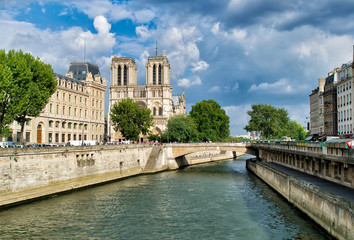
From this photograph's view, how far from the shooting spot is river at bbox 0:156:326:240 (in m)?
A: 22.5

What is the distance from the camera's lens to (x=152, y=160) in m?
62.0

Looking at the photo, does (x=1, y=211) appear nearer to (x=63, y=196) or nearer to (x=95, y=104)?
(x=63, y=196)

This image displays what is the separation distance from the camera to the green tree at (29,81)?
3634cm

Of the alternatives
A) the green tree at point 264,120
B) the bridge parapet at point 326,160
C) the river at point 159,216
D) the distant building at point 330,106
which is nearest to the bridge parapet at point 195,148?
the distant building at point 330,106

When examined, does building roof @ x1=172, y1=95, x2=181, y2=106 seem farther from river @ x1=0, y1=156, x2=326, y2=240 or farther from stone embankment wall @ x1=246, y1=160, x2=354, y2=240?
stone embankment wall @ x1=246, y1=160, x2=354, y2=240

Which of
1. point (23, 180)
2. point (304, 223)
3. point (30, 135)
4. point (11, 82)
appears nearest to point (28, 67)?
point (11, 82)

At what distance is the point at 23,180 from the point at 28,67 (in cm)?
1338

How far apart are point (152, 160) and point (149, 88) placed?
57.5 meters

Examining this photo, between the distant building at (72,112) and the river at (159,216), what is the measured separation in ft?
86.5

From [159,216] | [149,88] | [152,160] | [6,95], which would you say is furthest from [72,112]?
[159,216]

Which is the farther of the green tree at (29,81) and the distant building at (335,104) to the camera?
the distant building at (335,104)

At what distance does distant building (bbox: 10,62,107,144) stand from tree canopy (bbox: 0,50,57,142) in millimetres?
16109

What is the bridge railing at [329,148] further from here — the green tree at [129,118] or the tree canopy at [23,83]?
the green tree at [129,118]

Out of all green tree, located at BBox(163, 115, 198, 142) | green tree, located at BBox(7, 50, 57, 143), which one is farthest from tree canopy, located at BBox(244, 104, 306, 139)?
green tree, located at BBox(7, 50, 57, 143)
